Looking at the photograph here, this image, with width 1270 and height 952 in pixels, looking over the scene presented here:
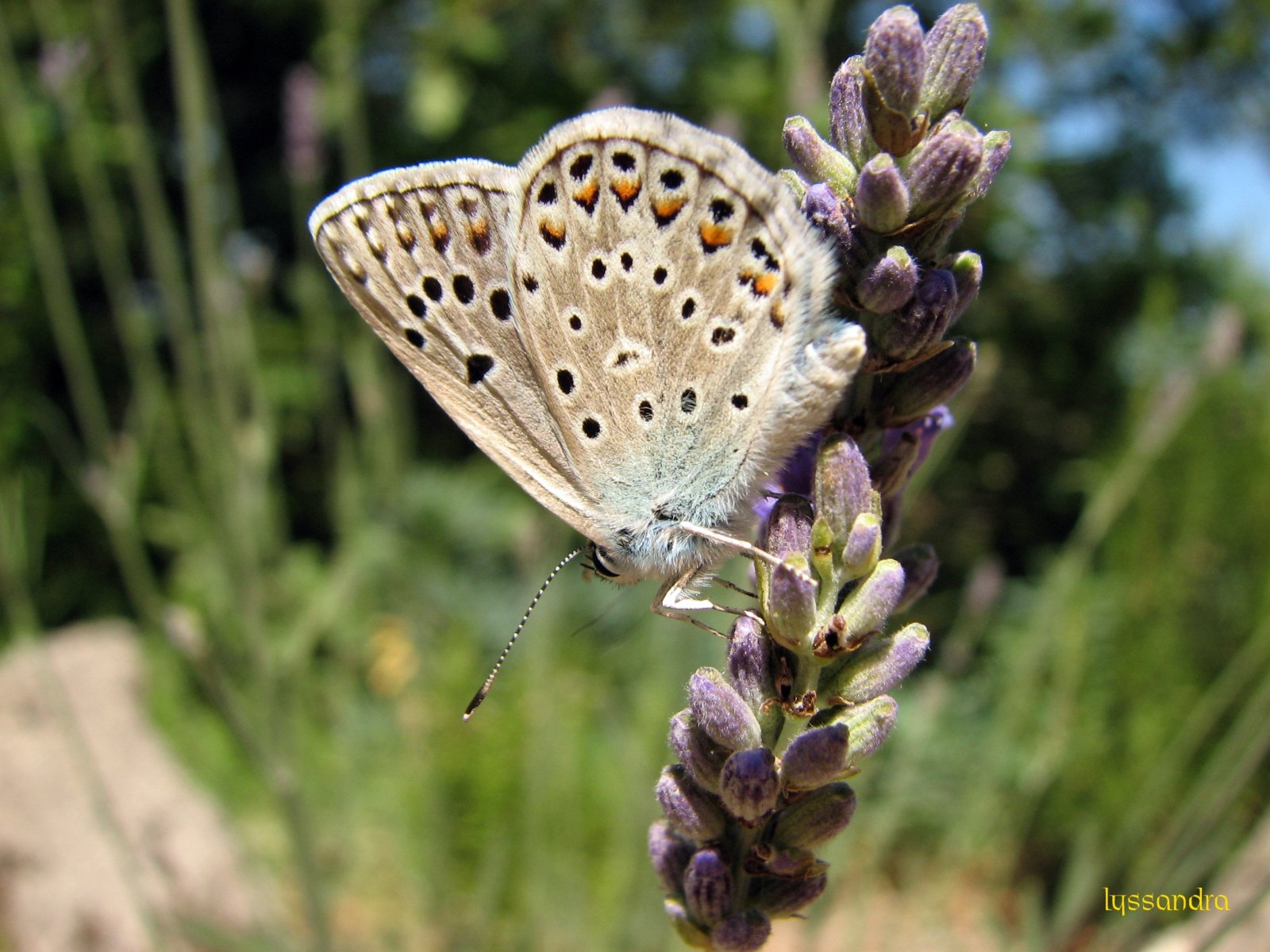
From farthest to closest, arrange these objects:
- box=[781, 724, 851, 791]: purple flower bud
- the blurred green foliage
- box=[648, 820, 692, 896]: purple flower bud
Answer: the blurred green foliage < box=[648, 820, 692, 896]: purple flower bud < box=[781, 724, 851, 791]: purple flower bud

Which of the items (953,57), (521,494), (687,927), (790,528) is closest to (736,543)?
(790,528)

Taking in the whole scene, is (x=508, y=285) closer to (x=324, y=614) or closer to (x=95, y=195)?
(x=95, y=195)

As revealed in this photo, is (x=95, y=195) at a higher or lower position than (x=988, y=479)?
higher

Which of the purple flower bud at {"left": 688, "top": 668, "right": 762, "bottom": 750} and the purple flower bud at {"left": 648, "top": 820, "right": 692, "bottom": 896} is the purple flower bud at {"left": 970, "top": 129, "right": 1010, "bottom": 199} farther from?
the purple flower bud at {"left": 648, "top": 820, "right": 692, "bottom": 896}

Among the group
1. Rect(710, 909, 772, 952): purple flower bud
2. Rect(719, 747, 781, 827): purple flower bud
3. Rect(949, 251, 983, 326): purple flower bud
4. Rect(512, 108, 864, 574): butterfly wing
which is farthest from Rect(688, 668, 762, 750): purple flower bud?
Rect(949, 251, 983, 326): purple flower bud

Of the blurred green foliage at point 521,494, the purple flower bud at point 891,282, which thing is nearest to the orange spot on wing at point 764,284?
the purple flower bud at point 891,282

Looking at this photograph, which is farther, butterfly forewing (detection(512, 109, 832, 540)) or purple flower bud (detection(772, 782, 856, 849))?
butterfly forewing (detection(512, 109, 832, 540))

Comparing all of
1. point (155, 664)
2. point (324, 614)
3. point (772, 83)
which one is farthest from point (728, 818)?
point (155, 664)
